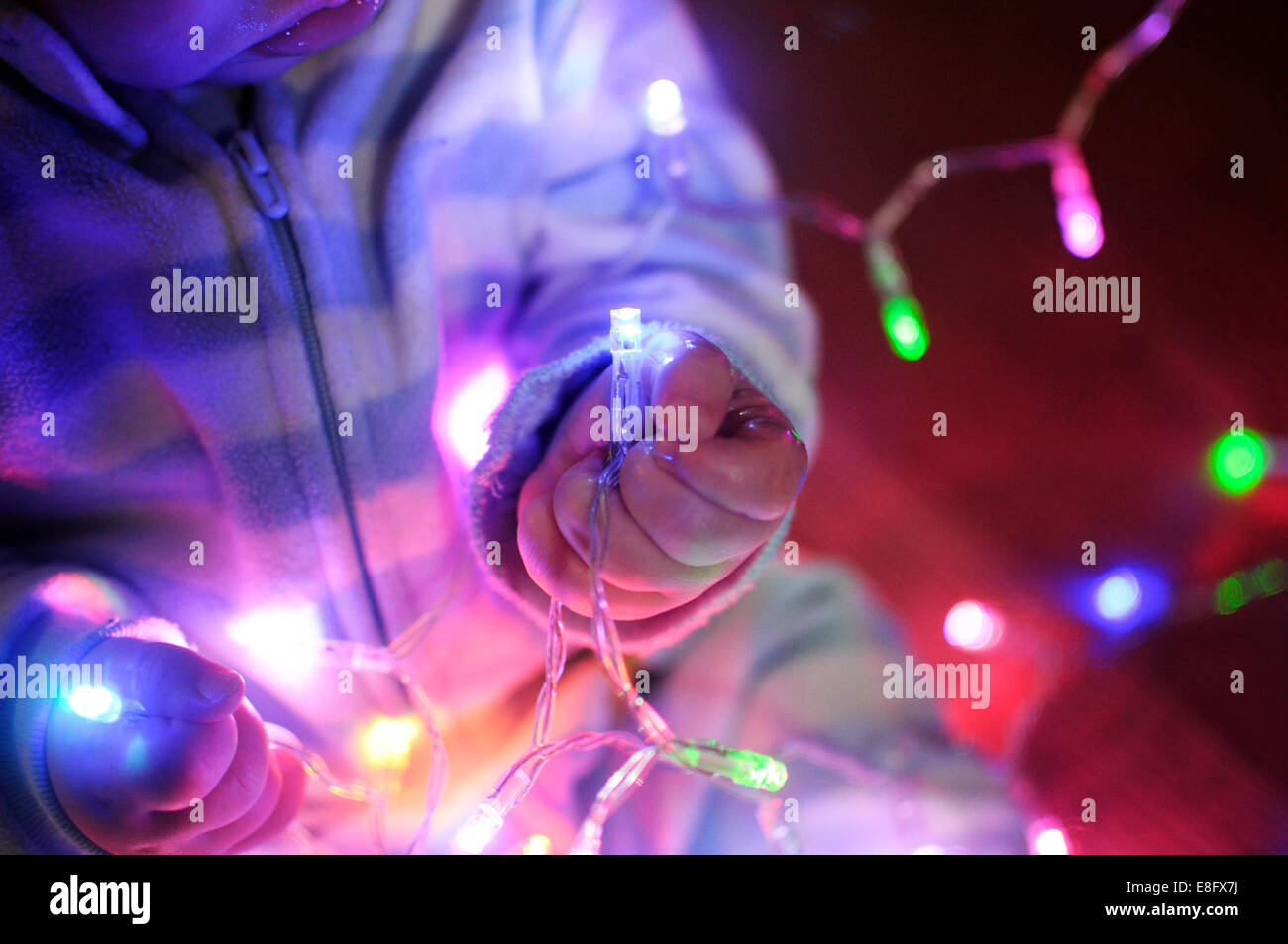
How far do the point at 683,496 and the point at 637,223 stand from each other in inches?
13.9

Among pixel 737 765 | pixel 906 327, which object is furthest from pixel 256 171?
pixel 906 327

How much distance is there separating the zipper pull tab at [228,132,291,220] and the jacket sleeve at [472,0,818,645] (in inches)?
8.2

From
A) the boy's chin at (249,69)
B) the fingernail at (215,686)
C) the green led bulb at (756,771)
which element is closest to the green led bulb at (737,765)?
the green led bulb at (756,771)

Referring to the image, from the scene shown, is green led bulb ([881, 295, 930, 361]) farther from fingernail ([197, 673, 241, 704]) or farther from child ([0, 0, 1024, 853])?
fingernail ([197, 673, 241, 704])

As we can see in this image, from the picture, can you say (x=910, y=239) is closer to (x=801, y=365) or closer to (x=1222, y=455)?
(x=801, y=365)

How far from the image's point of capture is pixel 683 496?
397 mm

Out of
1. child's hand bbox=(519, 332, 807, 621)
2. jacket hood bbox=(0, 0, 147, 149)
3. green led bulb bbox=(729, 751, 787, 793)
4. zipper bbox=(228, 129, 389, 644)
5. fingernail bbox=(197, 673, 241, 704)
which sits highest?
jacket hood bbox=(0, 0, 147, 149)

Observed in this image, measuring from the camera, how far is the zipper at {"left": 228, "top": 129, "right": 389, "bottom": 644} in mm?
503

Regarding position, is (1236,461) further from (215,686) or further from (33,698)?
(33,698)

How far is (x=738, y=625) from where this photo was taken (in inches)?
27.0

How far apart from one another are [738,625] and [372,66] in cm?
51

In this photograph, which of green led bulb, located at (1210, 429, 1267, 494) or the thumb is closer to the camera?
the thumb

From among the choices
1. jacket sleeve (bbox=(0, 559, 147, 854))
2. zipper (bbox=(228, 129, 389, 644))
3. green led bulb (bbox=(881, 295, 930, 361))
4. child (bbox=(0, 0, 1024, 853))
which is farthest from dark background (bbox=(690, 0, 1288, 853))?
jacket sleeve (bbox=(0, 559, 147, 854))
